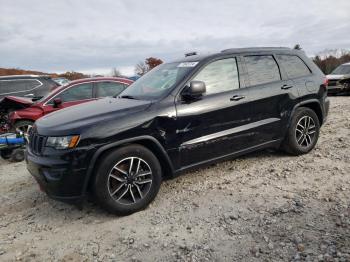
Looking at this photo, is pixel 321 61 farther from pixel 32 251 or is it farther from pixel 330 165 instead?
pixel 32 251

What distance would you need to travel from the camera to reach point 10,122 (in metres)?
7.36

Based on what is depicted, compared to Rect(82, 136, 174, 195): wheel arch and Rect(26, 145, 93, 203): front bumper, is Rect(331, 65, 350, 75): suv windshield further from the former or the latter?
Rect(26, 145, 93, 203): front bumper

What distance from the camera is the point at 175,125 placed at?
3.86 metres

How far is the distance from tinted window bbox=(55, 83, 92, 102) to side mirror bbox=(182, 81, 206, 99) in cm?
431

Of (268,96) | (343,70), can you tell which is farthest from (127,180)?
(343,70)

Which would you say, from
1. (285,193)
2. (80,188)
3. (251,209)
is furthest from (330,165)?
(80,188)

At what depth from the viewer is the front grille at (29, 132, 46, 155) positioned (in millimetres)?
3562

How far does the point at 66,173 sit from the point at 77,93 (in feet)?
15.1

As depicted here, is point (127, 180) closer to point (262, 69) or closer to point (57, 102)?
point (262, 69)

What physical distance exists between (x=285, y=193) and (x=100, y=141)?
7.42ft

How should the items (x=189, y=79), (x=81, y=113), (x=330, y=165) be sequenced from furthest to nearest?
1. (x=330, y=165)
2. (x=189, y=79)
3. (x=81, y=113)

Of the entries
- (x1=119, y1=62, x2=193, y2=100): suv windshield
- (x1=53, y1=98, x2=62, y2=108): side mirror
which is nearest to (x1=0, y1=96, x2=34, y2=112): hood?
(x1=53, y1=98, x2=62, y2=108): side mirror

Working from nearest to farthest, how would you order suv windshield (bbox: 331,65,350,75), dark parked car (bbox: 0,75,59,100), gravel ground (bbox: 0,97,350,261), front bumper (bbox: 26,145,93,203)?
1. gravel ground (bbox: 0,97,350,261)
2. front bumper (bbox: 26,145,93,203)
3. dark parked car (bbox: 0,75,59,100)
4. suv windshield (bbox: 331,65,350,75)

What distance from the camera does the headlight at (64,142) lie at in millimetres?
3346
